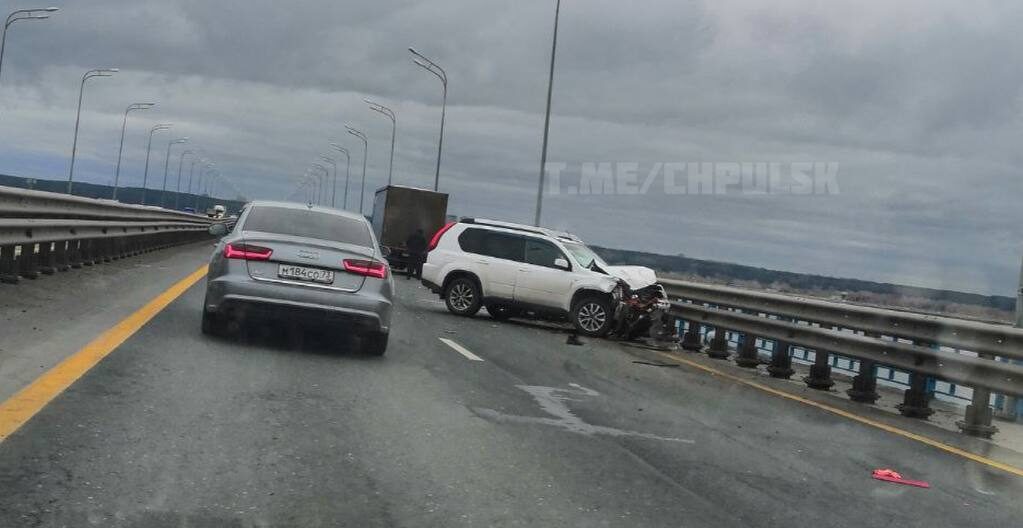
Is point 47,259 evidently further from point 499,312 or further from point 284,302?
point 499,312

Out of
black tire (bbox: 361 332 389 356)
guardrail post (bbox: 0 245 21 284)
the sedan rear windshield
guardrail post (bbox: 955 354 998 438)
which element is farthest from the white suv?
guardrail post (bbox: 955 354 998 438)

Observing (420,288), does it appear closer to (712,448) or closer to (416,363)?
(416,363)

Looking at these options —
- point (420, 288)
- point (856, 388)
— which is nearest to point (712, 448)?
point (856, 388)

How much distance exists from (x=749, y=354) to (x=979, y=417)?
5270 mm

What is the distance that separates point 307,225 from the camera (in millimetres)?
11336

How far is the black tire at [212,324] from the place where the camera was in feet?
36.0

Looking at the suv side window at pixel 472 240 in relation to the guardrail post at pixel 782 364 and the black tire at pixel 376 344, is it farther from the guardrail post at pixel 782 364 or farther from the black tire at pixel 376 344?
the black tire at pixel 376 344

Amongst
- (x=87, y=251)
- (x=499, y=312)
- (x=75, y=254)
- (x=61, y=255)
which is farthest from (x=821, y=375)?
(x=87, y=251)

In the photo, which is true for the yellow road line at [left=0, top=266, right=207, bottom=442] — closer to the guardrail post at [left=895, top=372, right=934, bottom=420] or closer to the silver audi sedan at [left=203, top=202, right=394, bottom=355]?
the silver audi sedan at [left=203, top=202, right=394, bottom=355]

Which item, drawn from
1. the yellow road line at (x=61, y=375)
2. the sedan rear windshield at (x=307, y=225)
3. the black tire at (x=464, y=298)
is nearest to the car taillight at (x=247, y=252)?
the sedan rear windshield at (x=307, y=225)

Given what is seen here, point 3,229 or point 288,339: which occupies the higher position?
point 3,229

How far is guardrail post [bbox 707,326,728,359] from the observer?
16812 millimetres

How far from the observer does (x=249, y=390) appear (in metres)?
8.14

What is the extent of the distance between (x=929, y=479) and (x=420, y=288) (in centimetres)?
2220
